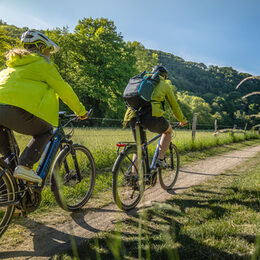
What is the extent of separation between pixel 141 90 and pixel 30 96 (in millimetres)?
1543

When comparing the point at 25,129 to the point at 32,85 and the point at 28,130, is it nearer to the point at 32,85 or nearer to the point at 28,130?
the point at 28,130

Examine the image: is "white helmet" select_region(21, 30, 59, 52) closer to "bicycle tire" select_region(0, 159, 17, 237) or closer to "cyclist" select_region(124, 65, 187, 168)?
"bicycle tire" select_region(0, 159, 17, 237)

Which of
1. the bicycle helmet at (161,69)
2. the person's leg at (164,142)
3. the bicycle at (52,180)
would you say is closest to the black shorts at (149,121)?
the person's leg at (164,142)

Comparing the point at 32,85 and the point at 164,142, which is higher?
the point at 32,85

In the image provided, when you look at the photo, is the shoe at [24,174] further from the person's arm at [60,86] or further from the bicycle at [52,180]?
the person's arm at [60,86]

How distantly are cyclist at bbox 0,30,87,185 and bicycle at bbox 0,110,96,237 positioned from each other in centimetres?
11

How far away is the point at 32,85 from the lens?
2.06 meters

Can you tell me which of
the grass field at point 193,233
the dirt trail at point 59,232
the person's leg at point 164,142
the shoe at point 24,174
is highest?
the person's leg at point 164,142

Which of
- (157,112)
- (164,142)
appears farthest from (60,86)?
(164,142)

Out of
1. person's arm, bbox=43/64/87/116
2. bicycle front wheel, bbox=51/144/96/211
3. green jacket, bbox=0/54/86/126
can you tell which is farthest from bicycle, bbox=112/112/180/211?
green jacket, bbox=0/54/86/126

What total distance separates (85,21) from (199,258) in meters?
30.9

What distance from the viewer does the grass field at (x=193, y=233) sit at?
1933 millimetres

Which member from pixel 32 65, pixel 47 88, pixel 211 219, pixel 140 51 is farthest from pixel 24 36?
pixel 140 51

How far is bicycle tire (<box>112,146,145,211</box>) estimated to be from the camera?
291cm
